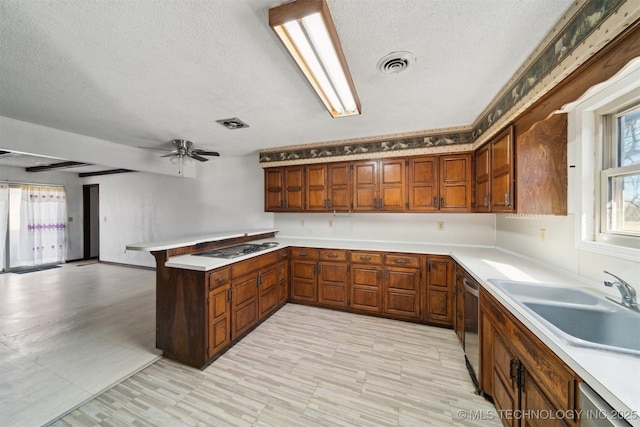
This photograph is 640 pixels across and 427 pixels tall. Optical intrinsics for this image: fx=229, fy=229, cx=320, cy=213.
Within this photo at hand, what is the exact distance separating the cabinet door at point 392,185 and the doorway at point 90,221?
761cm

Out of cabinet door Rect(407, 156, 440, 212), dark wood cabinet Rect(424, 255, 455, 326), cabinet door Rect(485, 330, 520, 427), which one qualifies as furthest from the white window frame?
cabinet door Rect(407, 156, 440, 212)

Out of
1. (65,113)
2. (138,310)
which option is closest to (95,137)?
(65,113)

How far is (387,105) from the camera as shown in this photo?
2.20 m

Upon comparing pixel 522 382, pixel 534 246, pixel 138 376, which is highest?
pixel 534 246

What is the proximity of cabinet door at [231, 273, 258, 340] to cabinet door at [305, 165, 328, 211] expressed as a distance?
1370 mm

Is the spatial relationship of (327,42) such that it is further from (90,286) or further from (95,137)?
(90,286)

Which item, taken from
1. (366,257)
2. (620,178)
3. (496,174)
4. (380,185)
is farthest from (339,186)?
(620,178)

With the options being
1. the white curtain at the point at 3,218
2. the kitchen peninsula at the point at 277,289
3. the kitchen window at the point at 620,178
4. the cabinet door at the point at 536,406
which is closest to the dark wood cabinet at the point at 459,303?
the kitchen peninsula at the point at 277,289

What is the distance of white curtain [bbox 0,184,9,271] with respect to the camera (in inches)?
195

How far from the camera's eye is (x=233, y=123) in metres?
2.65

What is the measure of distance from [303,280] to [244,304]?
102 cm

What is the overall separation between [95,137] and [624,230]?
5.41 metres

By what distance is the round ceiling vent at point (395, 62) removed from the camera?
1.47 meters

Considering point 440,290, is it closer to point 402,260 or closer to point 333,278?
point 402,260
